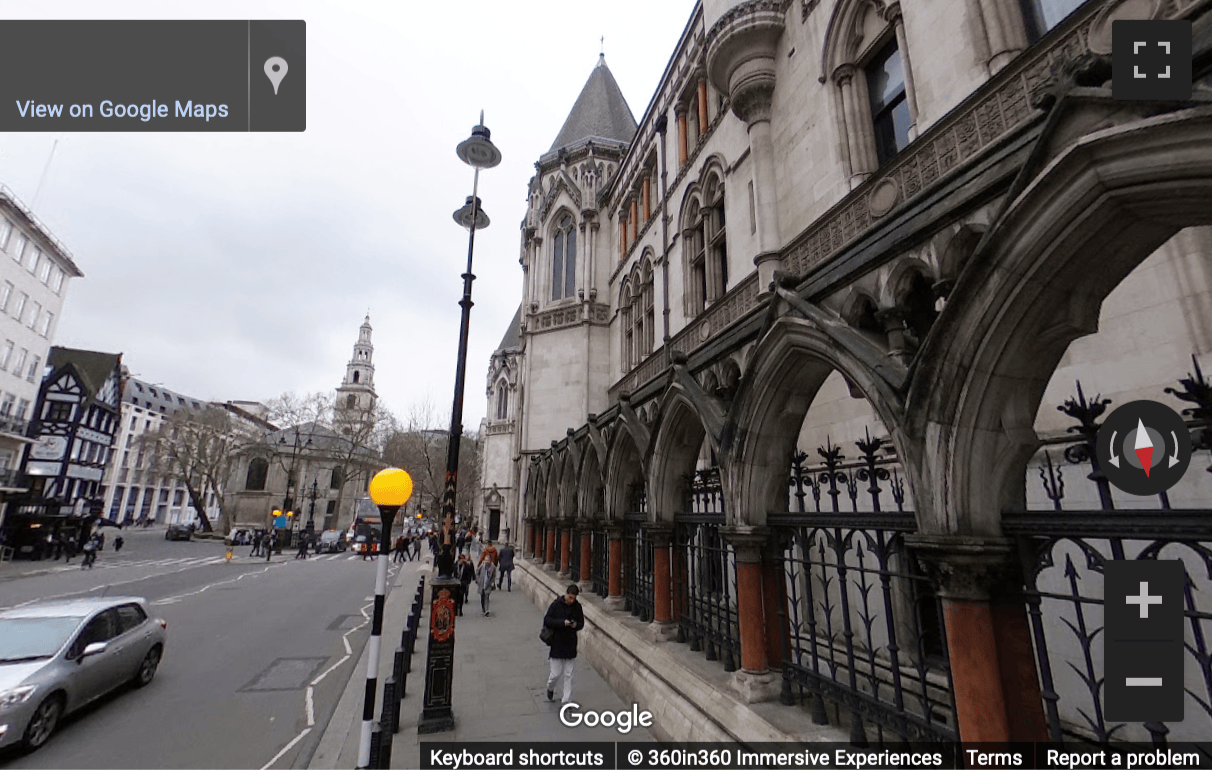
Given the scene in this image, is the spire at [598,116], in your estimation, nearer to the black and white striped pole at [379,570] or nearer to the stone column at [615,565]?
the stone column at [615,565]

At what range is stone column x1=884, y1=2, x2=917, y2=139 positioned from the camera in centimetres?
725

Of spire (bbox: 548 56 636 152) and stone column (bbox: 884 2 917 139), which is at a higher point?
spire (bbox: 548 56 636 152)

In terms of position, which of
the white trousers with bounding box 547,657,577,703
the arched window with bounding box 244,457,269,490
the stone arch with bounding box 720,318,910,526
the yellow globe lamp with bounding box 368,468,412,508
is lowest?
the white trousers with bounding box 547,657,577,703

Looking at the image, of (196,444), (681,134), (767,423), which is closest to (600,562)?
(767,423)

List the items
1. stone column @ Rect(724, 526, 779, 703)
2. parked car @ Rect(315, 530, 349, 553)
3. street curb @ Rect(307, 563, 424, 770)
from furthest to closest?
parked car @ Rect(315, 530, 349, 553) → street curb @ Rect(307, 563, 424, 770) → stone column @ Rect(724, 526, 779, 703)

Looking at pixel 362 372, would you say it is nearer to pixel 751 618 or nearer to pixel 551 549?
pixel 551 549

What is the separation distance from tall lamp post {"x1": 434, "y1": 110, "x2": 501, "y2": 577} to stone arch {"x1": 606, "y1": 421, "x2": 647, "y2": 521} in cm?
273

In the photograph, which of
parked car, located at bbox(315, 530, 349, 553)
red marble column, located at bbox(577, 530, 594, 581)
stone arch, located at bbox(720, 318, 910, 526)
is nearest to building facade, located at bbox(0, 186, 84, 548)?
parked car, located at bbox(315, 530, 349, 553)

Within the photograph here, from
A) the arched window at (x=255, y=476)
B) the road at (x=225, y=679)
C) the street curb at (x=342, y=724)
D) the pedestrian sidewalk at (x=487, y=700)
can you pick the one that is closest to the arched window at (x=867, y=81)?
the pedestrian sidewalk at (x=487, y=700)

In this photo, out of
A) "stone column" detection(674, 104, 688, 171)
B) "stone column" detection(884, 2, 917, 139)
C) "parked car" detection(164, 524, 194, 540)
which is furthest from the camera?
"parked car" detection(164, 524, 194, 540)

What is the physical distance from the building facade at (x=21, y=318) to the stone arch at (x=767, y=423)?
40.5 metres

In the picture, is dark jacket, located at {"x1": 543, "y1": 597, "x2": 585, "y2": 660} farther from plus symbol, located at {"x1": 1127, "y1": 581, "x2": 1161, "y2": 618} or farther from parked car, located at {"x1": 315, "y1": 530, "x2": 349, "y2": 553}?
parked car, located at {"x1": 315, "y1": 530, "x2": 349, "y2": 553}

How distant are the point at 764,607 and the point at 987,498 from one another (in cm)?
258

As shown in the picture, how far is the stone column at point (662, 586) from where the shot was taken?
273 inches
